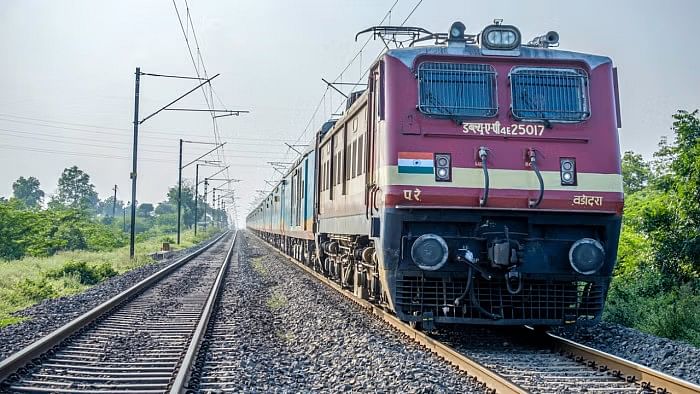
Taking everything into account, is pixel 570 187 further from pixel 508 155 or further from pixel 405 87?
pixel 405 87

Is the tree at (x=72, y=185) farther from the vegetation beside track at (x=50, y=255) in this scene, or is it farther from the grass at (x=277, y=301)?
the grass at (x=277, y=301)

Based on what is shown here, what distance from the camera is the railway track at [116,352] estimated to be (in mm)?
6398

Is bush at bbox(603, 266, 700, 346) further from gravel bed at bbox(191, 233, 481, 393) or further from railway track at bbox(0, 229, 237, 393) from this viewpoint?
railway track at bbox(0, 229, 237, 393)

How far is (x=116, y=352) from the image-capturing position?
796 centimetres

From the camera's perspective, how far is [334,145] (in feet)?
44.9

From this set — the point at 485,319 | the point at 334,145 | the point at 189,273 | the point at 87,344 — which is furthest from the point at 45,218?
the point at 485,319

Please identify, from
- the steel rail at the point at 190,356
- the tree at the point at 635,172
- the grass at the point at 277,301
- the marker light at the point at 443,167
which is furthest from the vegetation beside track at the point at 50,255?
the tree at the point at 635,172

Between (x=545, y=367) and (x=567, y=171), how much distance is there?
2.28 m

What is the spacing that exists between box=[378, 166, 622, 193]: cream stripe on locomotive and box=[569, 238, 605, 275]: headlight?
24.5 inches

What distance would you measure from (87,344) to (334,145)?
6.45 meters

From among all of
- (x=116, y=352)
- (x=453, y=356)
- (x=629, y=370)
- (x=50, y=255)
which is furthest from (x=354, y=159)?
(x=50, y=255)

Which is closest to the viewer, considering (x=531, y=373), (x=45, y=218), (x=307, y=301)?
(x=531, y=373)

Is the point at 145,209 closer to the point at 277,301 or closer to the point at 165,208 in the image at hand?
the point at 165,208

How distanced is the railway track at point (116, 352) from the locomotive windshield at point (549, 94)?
4585 millimetres
